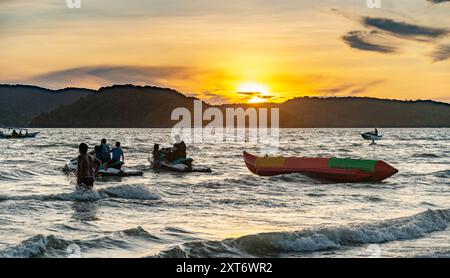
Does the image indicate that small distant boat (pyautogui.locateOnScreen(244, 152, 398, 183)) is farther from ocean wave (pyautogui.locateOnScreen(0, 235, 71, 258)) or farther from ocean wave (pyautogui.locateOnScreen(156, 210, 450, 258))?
ocean wave (pyautogui.locateOnScreen(0, 235, 71, 258))

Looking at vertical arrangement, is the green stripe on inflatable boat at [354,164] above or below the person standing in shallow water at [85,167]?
below

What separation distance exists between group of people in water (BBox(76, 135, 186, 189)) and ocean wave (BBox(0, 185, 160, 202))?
23.7 inches

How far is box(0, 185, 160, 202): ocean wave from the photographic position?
17.6m

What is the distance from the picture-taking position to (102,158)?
24.7 meters

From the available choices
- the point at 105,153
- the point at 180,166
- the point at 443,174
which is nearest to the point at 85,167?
the point at 105,153

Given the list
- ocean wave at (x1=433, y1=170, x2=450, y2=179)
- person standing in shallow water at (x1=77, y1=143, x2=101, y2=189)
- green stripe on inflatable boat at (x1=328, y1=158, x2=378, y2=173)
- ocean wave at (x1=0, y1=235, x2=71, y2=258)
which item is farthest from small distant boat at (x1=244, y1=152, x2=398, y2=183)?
ocean wave at (x1=0, y1=235, x2=71, y2=258)

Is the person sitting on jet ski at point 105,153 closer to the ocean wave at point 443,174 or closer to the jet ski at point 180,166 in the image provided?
the jet ski at point 180,166

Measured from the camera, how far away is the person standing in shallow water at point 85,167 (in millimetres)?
15742

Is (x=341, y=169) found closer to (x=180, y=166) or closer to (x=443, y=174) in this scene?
(x=443, y=174)

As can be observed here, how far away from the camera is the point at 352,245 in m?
11.3

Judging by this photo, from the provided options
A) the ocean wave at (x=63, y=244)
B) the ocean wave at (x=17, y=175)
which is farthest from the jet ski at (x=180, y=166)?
the ocean wave at (x=63, y=244)

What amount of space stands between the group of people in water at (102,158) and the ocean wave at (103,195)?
60cm
